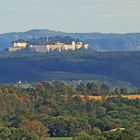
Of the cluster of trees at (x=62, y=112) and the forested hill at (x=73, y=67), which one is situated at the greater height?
the cluster of trees at (x=62, y=112)

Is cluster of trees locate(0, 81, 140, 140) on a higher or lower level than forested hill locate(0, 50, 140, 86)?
higher

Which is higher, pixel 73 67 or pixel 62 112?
pixel 62 112

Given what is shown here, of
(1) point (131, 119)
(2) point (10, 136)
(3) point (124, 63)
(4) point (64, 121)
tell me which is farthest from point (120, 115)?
(3) point (124, 63)

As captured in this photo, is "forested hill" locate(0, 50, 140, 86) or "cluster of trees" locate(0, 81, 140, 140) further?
"forested hill" locate(0, 50, 140, 86)

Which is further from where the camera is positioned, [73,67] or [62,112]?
[73,67]

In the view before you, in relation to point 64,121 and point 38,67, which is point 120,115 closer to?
point 64,121
